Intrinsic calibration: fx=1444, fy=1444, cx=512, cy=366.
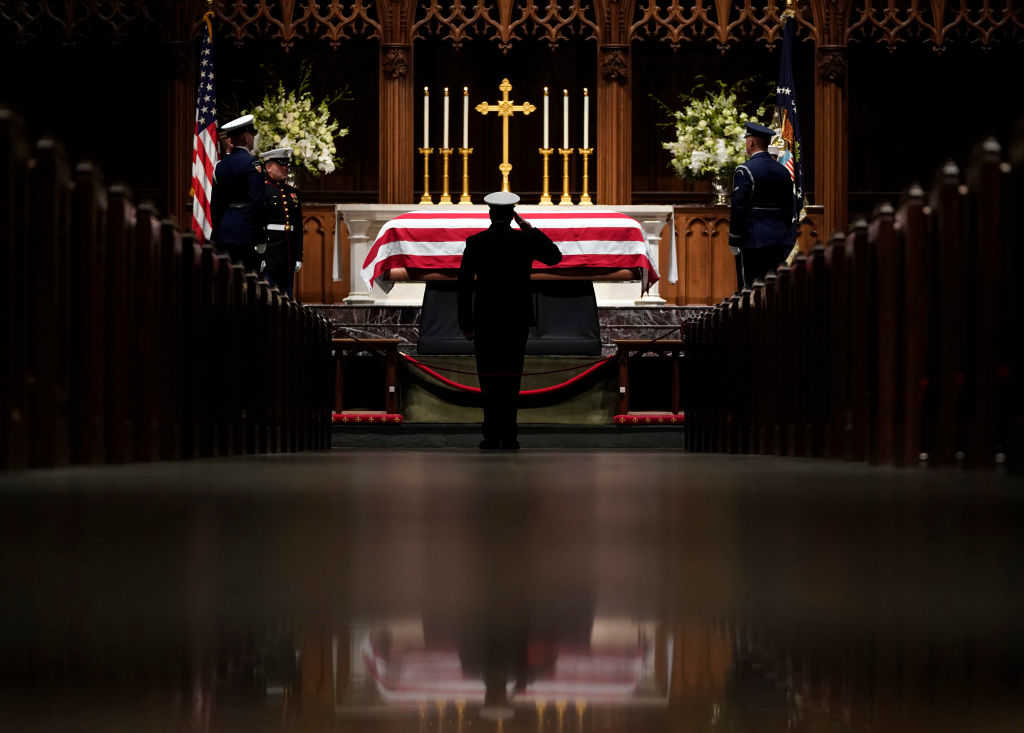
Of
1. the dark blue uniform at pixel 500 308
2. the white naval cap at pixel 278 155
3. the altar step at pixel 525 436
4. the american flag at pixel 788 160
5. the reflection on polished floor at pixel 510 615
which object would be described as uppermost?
the american flag at pixel 788 160

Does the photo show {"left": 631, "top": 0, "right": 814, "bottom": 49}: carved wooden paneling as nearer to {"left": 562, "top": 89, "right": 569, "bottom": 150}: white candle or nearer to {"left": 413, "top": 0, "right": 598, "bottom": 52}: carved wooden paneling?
{"left": 413, "top": 0, "right": 598, "bottom": 52}: carved wooden paneling

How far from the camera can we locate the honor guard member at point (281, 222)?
1142 cm

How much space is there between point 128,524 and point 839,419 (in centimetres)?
381

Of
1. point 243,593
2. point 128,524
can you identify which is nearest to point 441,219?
point 128,524

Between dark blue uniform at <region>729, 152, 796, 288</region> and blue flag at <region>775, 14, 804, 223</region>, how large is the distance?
1890 mm

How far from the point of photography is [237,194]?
1073cm

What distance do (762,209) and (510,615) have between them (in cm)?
921

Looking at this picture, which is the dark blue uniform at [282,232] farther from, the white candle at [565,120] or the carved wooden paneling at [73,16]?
the carved wooden paneling at [73,16]

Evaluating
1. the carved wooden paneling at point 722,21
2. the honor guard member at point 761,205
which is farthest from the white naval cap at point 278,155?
the carved wooden paneling at point 722,21

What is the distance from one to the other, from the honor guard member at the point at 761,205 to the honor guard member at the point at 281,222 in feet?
11.5

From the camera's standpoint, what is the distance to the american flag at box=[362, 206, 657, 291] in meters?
12.1

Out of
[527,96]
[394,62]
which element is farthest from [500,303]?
[527,96]

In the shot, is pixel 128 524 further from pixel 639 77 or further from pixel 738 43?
pixel 639 77

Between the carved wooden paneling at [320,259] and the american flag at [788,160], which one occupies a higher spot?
the american flag at [788,160]
